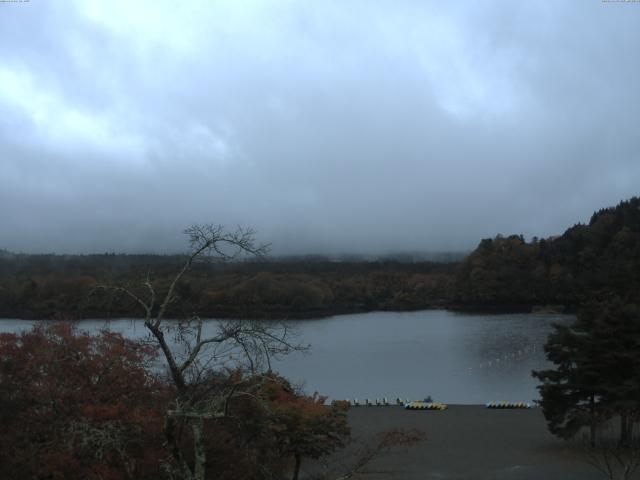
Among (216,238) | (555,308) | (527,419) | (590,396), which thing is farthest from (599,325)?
(555,308)

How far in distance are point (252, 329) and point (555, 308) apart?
93.0 metres

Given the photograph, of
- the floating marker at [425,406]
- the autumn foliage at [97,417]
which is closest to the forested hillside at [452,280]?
the floating marker at [425,406]

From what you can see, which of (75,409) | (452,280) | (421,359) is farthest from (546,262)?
(75,409)

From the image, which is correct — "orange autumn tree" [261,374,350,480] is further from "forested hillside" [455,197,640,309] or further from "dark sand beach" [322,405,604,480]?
"forested hillside" [455,197,640,309]

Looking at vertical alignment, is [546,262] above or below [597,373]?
above

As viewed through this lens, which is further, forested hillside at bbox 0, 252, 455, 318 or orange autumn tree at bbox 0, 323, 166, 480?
forested hillside at bbox 0, 252, 455, 318

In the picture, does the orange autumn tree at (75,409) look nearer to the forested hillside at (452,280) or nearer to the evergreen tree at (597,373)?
the evergreen tree at (597,373)

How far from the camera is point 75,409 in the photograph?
33.0 feet

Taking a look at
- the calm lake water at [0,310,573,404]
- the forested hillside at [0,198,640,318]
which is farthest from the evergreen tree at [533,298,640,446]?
the forested hillside at [0,198,640,318]

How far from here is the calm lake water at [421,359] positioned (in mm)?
35375

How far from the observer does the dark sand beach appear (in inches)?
670

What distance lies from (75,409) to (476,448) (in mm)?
13674

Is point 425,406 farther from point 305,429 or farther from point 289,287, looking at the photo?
point 289,287

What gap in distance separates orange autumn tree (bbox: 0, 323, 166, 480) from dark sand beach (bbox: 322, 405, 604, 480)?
8351mm
